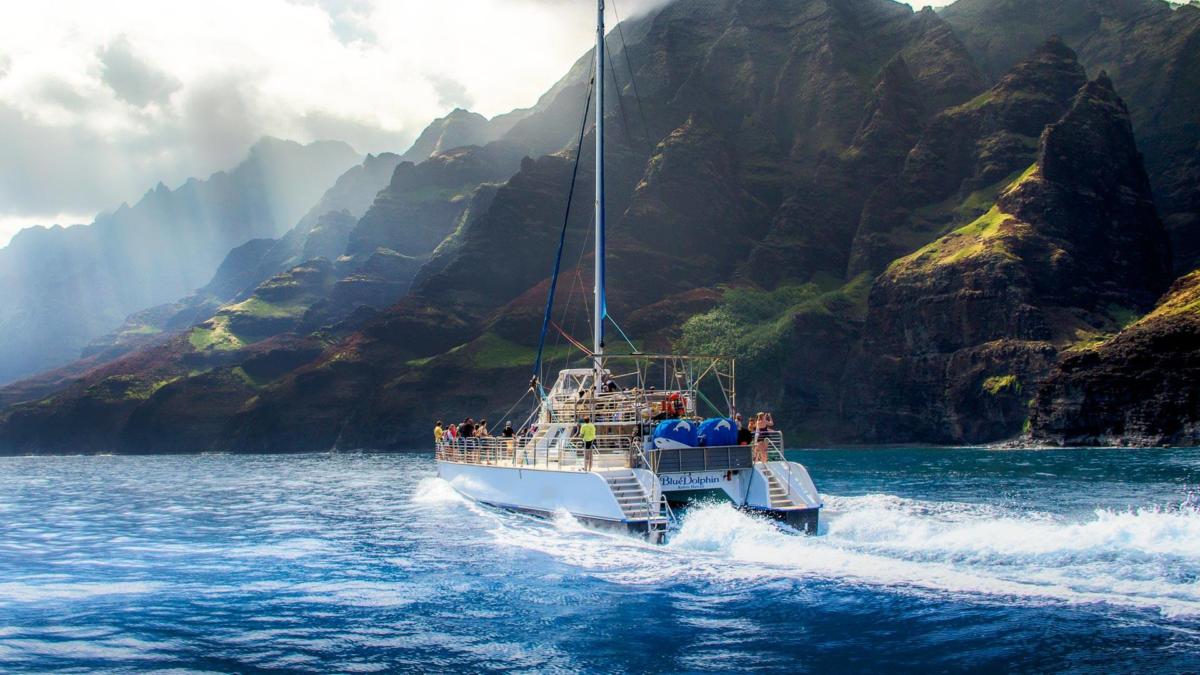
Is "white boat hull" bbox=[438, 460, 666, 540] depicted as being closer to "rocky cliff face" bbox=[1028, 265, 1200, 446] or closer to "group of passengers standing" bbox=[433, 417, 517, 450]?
"group of passengers standing" bbox=[433, 417, 517, 450]

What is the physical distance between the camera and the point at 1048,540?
20.7m

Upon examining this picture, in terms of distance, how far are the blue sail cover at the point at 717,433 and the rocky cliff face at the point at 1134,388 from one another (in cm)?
7688

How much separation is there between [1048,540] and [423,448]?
12735 cm

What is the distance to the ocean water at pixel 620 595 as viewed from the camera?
13.9m

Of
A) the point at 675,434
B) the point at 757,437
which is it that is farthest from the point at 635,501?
the point at 757,437

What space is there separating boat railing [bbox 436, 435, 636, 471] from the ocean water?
2.24 meters

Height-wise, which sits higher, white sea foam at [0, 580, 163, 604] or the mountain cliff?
the mountain cliff

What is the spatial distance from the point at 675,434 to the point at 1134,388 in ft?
271

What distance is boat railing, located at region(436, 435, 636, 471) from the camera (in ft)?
94.9

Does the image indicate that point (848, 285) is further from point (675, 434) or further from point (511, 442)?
point (675, 434)

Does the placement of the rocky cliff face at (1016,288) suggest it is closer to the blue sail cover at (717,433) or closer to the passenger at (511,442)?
the passenger at (511,442)

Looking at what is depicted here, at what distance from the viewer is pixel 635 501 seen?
1035 inches

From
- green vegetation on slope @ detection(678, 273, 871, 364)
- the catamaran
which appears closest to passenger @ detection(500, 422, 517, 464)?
the catamaran

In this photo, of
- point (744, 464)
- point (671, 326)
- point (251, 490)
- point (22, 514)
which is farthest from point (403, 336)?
point (744, 464)
